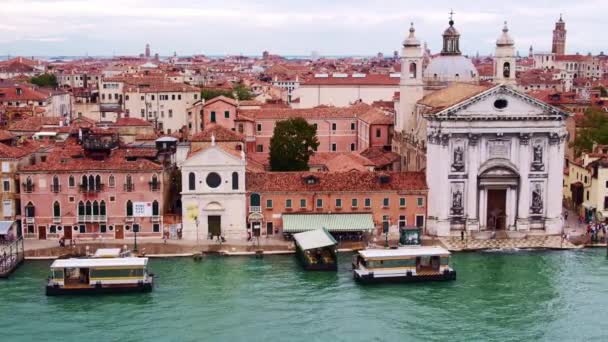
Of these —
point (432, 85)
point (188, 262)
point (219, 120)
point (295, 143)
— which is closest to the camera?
point (188, 262)

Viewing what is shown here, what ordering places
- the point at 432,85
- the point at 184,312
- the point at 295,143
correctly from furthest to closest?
the point at 432,85, the point at 295,143, the point at 184,312

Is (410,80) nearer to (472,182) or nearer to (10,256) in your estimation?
(472,182)

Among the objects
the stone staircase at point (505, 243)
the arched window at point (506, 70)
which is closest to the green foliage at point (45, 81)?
the arched window at point (506, 70)

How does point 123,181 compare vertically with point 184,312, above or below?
above

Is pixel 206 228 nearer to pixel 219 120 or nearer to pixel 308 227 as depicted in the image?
pixel 308 227

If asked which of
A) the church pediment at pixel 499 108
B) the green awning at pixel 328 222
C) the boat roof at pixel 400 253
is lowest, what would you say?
the boat roof at pixel 400 253

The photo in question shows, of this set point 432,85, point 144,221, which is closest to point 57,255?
point 144,221

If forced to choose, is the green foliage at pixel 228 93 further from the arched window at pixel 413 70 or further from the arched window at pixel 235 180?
the arched window at pixel 235 180

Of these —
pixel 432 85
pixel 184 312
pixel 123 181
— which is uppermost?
pixel 432 85
